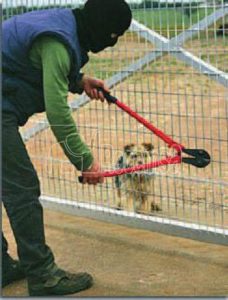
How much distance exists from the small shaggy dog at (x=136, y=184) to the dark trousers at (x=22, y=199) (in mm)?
1338

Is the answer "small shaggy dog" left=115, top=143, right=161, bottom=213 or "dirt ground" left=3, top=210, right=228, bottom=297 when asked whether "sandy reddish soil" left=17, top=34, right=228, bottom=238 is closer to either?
"small shaggy dog" left=115, top=143, right=161, bottom=213

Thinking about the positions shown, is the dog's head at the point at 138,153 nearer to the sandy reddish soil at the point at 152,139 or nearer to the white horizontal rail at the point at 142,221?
the sandy reddish soil at the point at 152,139

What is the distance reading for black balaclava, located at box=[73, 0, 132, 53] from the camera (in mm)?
3799

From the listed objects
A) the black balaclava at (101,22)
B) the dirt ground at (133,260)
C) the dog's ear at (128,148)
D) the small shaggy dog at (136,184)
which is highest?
the black balaclava at (101,22)

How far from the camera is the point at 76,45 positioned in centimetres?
381

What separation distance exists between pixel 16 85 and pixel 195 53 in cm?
141

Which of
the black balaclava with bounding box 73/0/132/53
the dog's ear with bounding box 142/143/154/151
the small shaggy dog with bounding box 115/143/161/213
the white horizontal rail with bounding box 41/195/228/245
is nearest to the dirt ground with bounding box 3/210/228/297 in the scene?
the white horizontal rail with bounding box 41/195/228/245

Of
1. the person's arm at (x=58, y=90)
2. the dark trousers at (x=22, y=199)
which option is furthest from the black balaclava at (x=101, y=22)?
the dark trousers at (x=22, y=199)

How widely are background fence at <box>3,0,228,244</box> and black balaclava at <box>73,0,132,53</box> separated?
92 centimetres

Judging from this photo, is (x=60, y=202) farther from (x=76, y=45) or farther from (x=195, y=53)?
(x=76, y=45)

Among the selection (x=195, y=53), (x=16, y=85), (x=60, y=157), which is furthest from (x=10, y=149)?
(x=60, y=157)

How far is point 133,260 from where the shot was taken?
15.8ft

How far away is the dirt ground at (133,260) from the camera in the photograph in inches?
169

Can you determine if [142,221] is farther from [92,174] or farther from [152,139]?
[92,174]
